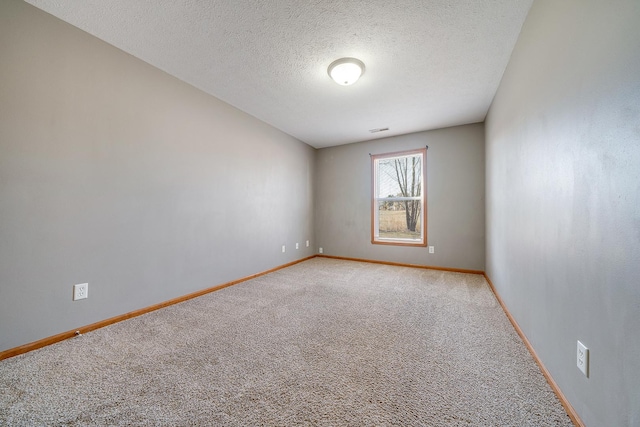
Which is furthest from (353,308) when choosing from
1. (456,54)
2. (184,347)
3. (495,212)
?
(456,54)

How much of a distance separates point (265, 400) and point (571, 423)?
1.42 m

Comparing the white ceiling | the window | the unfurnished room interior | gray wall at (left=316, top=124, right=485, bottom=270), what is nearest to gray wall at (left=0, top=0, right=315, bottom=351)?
the unfurnished room interior

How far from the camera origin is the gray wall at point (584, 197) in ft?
2.57

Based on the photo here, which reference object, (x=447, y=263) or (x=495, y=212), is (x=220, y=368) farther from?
(x=447, y=263)

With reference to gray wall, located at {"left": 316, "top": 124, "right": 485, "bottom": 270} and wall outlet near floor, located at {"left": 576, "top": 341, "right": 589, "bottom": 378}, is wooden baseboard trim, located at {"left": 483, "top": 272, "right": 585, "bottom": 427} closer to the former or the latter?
wall outlet near floor, located at {"left": 576, "top": 341, "right": 589, "bottom": 378}

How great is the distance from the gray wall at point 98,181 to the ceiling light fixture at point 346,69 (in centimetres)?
164

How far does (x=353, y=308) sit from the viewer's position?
2395 millimetres

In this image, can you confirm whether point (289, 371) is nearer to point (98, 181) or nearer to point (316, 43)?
point (98, 181)

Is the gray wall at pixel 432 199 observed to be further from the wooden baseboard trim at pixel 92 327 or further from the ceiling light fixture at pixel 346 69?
the wooden baseboard trim at pixel 92 327

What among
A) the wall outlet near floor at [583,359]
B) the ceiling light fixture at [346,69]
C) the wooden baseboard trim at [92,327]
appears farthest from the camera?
the ceiling light fixture at [346,69]

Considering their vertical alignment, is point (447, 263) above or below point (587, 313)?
below

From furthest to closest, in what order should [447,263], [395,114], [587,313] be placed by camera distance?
[447,263], [395,114], [587,313]

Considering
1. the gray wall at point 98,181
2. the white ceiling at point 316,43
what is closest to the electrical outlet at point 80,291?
the gray wall at point 98,181

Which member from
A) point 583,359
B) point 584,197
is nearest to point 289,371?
point 583,359
